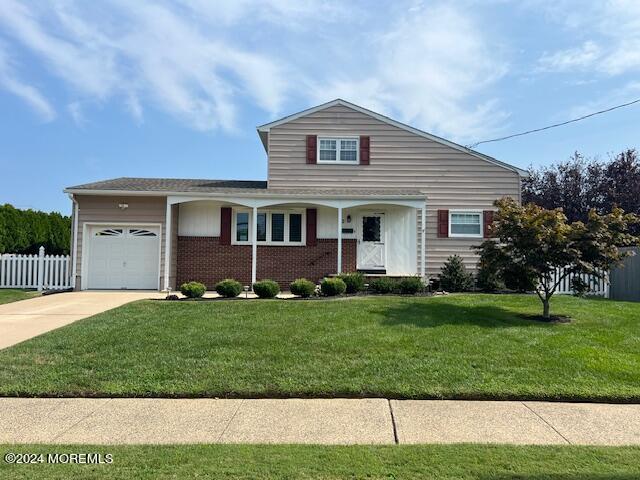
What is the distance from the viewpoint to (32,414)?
5.36m

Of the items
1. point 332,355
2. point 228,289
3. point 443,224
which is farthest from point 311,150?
point 332,355

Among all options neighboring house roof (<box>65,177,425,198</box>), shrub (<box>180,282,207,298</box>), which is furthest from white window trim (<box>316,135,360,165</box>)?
shrub (<box>180,282,207,298</box>)

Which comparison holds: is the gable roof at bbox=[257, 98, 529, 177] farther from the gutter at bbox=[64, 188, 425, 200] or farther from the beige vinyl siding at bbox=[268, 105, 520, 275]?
the gutter at bbox=[64, 188, 425, 200]

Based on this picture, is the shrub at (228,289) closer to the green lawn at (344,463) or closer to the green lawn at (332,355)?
the green lawn at (332,355)

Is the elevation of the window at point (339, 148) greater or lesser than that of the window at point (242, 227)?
greater

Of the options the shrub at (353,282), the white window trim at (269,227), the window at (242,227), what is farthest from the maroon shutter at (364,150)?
the shrub at (353,282)

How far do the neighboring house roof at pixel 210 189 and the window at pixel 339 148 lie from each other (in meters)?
1.29

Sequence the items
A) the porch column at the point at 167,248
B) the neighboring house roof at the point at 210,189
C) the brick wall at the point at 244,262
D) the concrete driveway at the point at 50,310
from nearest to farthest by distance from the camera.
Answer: the concrete driveway at the point at 50,310
the porch column at the point at 167,248
the neighboring house roof at the point at 210,189
the brick wall at the point at 244,262

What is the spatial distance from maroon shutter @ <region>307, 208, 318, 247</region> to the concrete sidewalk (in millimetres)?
10624

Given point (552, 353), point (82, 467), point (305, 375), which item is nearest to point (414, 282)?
point (552, 353)

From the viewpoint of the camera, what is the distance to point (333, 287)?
503 inches

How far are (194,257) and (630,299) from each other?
14.6 m

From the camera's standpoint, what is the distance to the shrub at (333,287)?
1278 cm

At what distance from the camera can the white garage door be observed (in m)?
15.9
